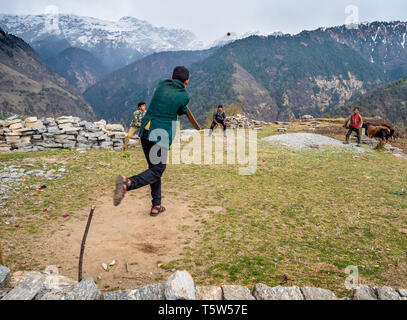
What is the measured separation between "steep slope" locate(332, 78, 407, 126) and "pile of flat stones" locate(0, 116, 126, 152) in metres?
64.1

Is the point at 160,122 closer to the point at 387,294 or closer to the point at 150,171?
the point at 150,171

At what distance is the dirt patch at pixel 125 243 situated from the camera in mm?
3008

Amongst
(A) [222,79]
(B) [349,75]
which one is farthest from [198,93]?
(B) [349,75]

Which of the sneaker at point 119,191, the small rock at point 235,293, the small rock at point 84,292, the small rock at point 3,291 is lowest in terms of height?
the small rock at point 235,293

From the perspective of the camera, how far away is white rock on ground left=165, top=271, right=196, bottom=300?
2010mm

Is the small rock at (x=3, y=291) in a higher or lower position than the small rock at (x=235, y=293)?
higher

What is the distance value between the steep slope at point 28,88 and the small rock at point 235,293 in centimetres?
9168

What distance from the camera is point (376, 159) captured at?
10.6 metres

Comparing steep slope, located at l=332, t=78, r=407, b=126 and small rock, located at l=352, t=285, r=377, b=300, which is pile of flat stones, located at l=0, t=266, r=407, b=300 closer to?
small rock, located at l=352, t=285, r=377, b=300

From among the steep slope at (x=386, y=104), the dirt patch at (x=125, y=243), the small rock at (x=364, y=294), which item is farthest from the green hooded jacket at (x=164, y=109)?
the steep slope at (x=386, y=104)

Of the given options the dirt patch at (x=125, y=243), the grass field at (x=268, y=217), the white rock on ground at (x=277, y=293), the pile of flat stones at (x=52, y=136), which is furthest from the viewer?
the pile of flat stones at (x=52, y=136)

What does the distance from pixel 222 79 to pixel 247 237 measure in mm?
128958

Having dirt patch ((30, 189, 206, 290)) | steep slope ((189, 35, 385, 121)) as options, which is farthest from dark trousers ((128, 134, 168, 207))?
steep slope ((189, 35, 385, 121))

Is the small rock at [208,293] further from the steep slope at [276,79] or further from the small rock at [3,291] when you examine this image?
the steep slope at [276,79]
